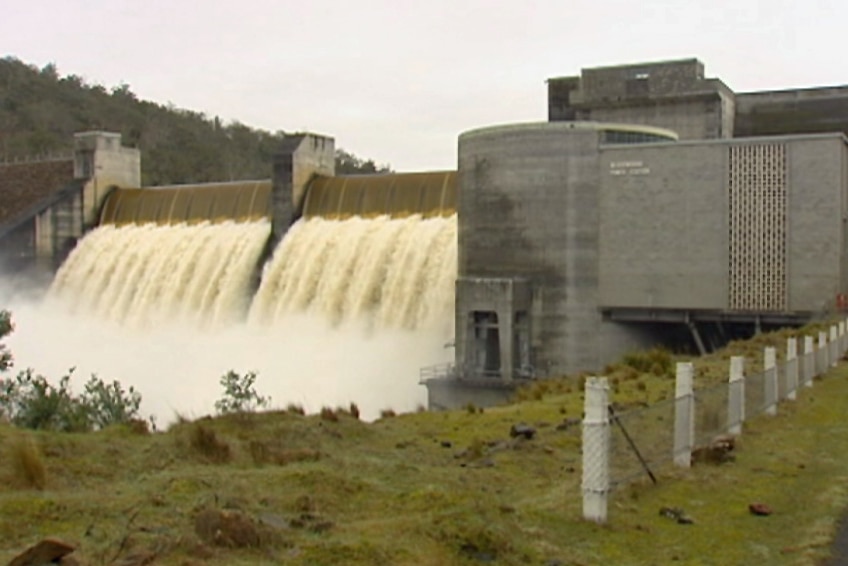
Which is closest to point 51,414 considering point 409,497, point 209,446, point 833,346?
point 209,446

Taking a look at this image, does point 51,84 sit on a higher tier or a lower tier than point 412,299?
higher

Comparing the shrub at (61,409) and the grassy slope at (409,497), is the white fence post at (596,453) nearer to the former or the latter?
the grassy slope at (409,497)

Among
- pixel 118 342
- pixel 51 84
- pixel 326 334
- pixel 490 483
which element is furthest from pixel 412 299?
pixel 51 84

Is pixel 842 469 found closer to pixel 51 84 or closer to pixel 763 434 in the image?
pixel 763 434

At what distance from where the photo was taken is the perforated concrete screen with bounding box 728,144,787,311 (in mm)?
31359

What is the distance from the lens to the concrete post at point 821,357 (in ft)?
66.3

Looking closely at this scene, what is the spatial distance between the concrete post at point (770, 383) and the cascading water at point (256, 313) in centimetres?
2076

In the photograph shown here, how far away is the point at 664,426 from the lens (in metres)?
10.5

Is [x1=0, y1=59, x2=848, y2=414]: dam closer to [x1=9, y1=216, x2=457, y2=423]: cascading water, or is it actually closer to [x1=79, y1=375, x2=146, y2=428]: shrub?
[x1=9, y1=216, x2=457, y2=423]: cascading water

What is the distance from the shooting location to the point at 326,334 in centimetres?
3975

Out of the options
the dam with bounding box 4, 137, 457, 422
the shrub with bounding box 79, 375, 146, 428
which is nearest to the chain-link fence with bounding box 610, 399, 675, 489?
the shrub with bounding box 79, 375, 146, 428

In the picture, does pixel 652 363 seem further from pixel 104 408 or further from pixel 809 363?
pixel 104 408

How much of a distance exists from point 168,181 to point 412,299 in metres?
51.4

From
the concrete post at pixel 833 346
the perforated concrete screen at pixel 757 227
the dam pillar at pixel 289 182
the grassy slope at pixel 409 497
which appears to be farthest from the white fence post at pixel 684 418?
the dam pillar at pixel 289 182
